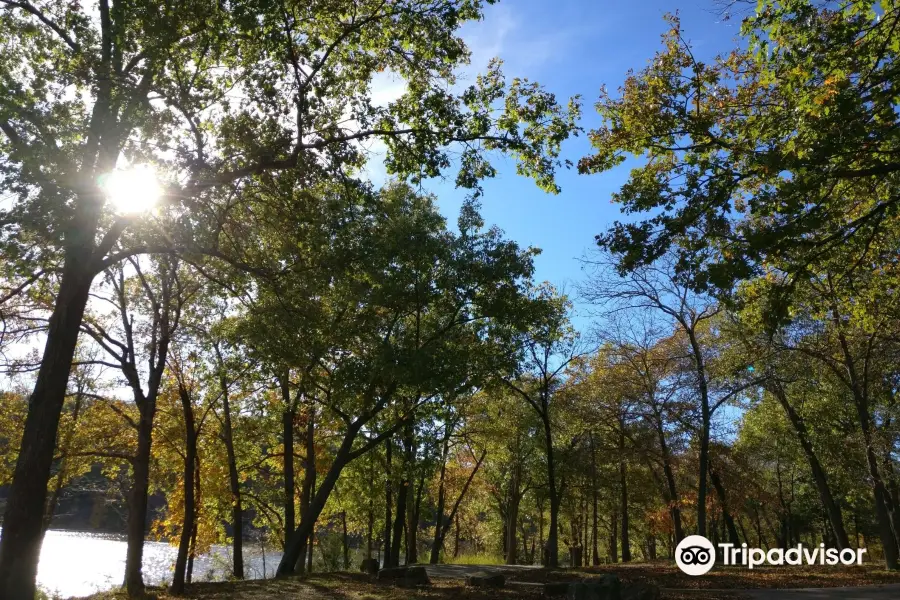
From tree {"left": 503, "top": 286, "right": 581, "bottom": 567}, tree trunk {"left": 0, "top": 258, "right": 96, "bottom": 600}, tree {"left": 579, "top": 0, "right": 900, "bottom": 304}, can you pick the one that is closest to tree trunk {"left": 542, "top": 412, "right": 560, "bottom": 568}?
tree {"left": 503, "top": 286, "right": 581, "bottom": 567}

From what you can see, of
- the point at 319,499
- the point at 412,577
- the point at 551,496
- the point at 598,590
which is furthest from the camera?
the point at 551,496

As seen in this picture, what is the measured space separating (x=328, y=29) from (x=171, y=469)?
69.4 ft

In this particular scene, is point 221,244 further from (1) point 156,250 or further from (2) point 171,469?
(2) point 171,469

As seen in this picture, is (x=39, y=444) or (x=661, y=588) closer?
(x=39, y=444)

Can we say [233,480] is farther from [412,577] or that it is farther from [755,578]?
[755,578]

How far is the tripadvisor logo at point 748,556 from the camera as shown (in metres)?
18.2

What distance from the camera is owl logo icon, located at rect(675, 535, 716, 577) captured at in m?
17.9

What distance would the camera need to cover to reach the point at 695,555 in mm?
18578

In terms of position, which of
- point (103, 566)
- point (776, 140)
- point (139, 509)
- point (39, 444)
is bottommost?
point (103, 566)

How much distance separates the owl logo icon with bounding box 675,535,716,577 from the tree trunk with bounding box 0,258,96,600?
1685 cm

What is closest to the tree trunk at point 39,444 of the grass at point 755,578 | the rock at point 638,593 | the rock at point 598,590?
the rock at point 598,590

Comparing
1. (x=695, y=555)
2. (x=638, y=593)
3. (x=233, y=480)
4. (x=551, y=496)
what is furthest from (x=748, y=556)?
(x=233, y=480)

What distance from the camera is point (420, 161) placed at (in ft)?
34.2

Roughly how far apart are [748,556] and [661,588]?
38.0ft
